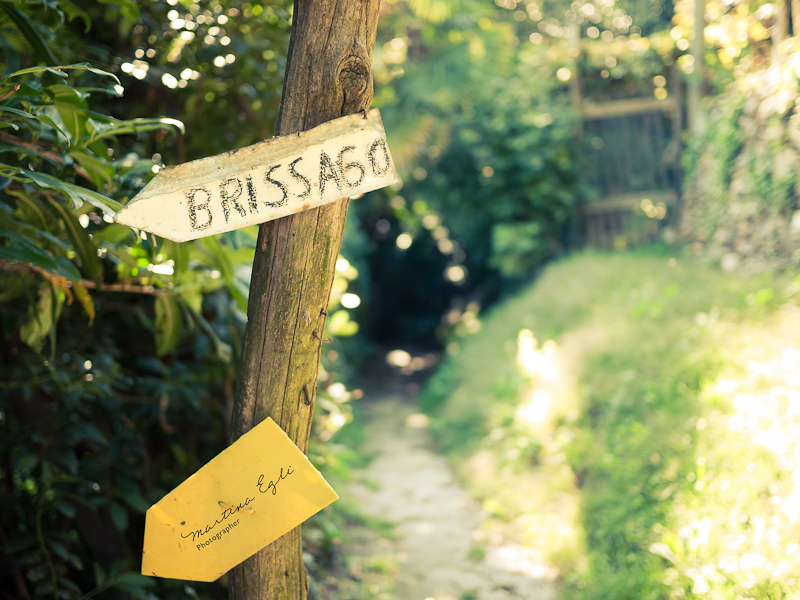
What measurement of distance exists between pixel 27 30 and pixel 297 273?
721 mm

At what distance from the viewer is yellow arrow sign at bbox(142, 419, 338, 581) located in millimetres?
1044

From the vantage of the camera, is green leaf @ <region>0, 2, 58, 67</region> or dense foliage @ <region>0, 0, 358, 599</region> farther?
dense foliage @ <region>0, 0, 358, 599</region>

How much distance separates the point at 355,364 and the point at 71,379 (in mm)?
5857

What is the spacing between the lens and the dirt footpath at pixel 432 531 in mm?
2537

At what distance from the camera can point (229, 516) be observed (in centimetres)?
105

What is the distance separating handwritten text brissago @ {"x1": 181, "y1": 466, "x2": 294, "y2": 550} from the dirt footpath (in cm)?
170

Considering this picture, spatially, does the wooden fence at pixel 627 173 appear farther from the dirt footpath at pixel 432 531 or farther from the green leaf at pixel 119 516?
the green leaf at pixel 119 516

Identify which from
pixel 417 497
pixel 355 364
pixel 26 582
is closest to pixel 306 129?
pixel 26 582

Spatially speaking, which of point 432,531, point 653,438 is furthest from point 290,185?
point 432,531

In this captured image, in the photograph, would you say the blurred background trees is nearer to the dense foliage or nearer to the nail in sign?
the dense foliage

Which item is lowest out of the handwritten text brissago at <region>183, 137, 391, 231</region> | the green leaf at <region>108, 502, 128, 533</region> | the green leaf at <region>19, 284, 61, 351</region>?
the green leaf at <region>108, 502, 128, 533</region>

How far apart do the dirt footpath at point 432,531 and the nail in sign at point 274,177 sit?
210 centimetres
